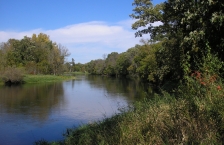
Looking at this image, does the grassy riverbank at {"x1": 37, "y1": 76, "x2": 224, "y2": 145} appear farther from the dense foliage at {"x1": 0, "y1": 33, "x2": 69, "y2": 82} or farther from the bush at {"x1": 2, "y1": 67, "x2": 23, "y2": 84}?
the dense foliage at {"x1": 0, "y1": 33, "x2": 69, "y2": 82}

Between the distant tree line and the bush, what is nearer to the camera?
the bush

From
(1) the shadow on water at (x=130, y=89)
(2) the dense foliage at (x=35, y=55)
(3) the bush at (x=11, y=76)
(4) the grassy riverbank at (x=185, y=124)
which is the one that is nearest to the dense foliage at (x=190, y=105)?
(4) the grassy riverbank at (x=185, y=124)

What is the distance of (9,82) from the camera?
45000mm

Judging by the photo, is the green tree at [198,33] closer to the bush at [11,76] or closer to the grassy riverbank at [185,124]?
the grassy riverbank at [185,124]

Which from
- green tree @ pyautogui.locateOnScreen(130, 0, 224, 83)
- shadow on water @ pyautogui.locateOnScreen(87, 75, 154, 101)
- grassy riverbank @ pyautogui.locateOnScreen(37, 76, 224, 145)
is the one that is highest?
green tree @ pyautogui.locateOnScreen(130, 0, 224, 83)

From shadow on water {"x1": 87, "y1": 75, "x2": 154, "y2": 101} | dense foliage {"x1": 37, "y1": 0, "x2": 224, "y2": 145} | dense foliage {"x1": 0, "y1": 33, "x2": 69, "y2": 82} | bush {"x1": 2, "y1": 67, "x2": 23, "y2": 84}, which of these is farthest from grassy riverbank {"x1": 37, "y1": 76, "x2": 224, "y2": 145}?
dense foliage {"x1": 0, "y1": 33, "x2": 69, "y2": 82}

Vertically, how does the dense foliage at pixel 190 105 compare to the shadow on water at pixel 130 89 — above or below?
above

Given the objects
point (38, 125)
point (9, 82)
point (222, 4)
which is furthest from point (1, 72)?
point (222, 4)

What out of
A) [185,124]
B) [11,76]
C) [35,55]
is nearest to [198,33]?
[185,124]

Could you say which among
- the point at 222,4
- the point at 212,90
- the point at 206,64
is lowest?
the point at 212,90

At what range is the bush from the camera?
4369cm

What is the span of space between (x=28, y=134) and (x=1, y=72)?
36428 millimetres

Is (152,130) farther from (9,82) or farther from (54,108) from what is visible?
(9,82)

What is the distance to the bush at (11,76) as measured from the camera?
143 ft
